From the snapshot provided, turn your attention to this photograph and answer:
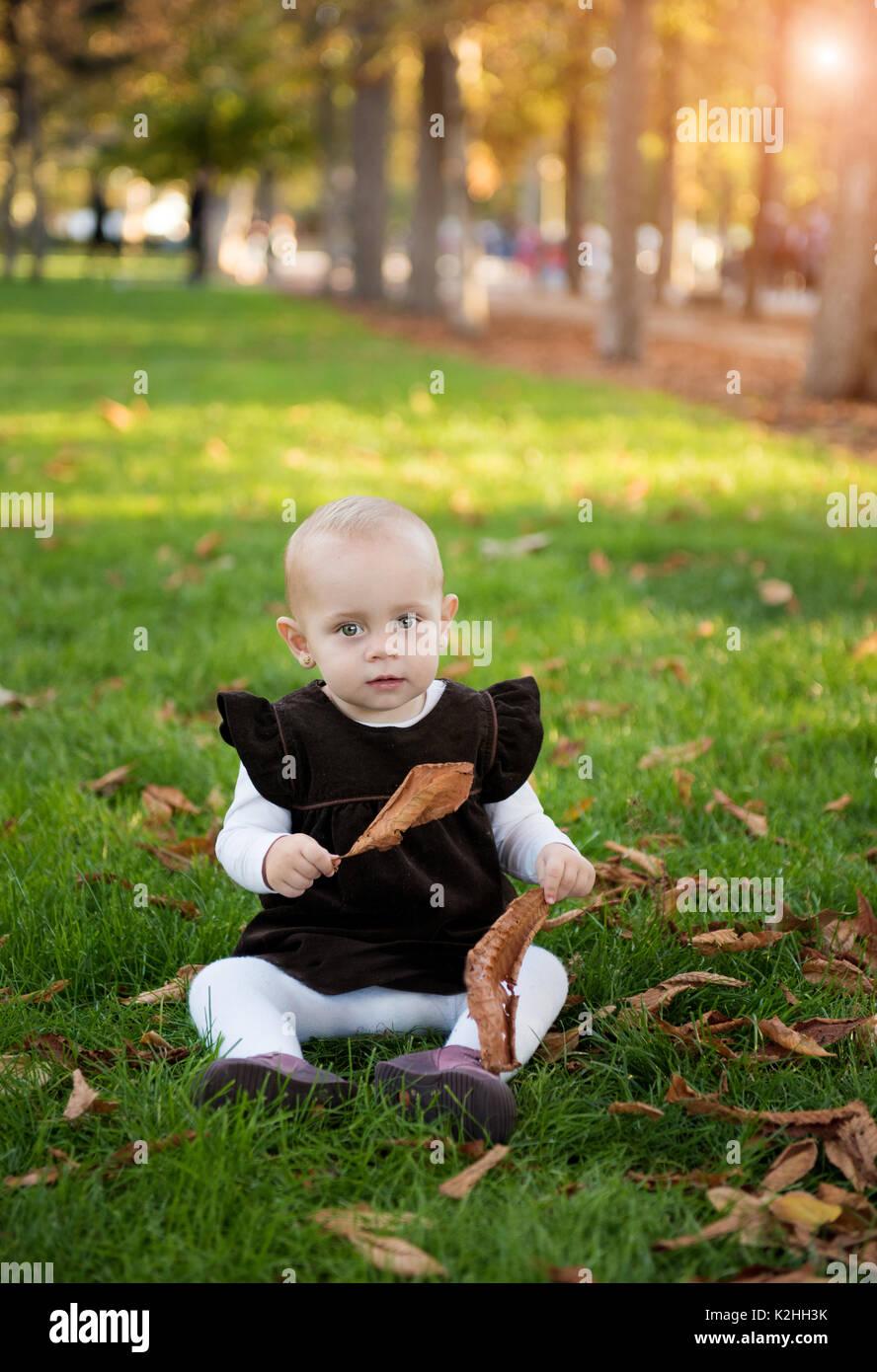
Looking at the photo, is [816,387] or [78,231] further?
[78,231]

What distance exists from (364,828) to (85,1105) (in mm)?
739

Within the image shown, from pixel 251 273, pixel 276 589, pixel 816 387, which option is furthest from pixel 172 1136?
pixel 251 273

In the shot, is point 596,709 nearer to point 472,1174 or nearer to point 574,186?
point 472,1174

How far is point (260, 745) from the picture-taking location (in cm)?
273

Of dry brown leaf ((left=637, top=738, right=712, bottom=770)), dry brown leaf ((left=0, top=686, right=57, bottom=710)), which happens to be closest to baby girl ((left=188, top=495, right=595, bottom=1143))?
dry brown leaf ((left=637, top=738, right=712, bottom=770))

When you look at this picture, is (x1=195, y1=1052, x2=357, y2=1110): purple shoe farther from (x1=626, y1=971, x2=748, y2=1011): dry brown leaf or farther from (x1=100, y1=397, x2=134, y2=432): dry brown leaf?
(x1=100, y1=397, x2=134, y2=432): dry brown leaf

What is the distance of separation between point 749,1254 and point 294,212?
97.5 m

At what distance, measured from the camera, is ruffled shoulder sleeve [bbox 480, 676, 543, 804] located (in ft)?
9.39

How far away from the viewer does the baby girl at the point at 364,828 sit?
2615 millimetres

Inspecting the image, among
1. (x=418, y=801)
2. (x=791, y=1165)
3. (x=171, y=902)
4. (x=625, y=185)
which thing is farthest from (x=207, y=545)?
(x=625, y=185)

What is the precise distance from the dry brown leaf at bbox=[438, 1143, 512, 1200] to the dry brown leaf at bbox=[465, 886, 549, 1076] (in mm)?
157

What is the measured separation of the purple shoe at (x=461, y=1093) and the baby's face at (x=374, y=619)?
0.70 metres

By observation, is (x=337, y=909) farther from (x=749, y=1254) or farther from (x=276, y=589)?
(x=276, y=589)
